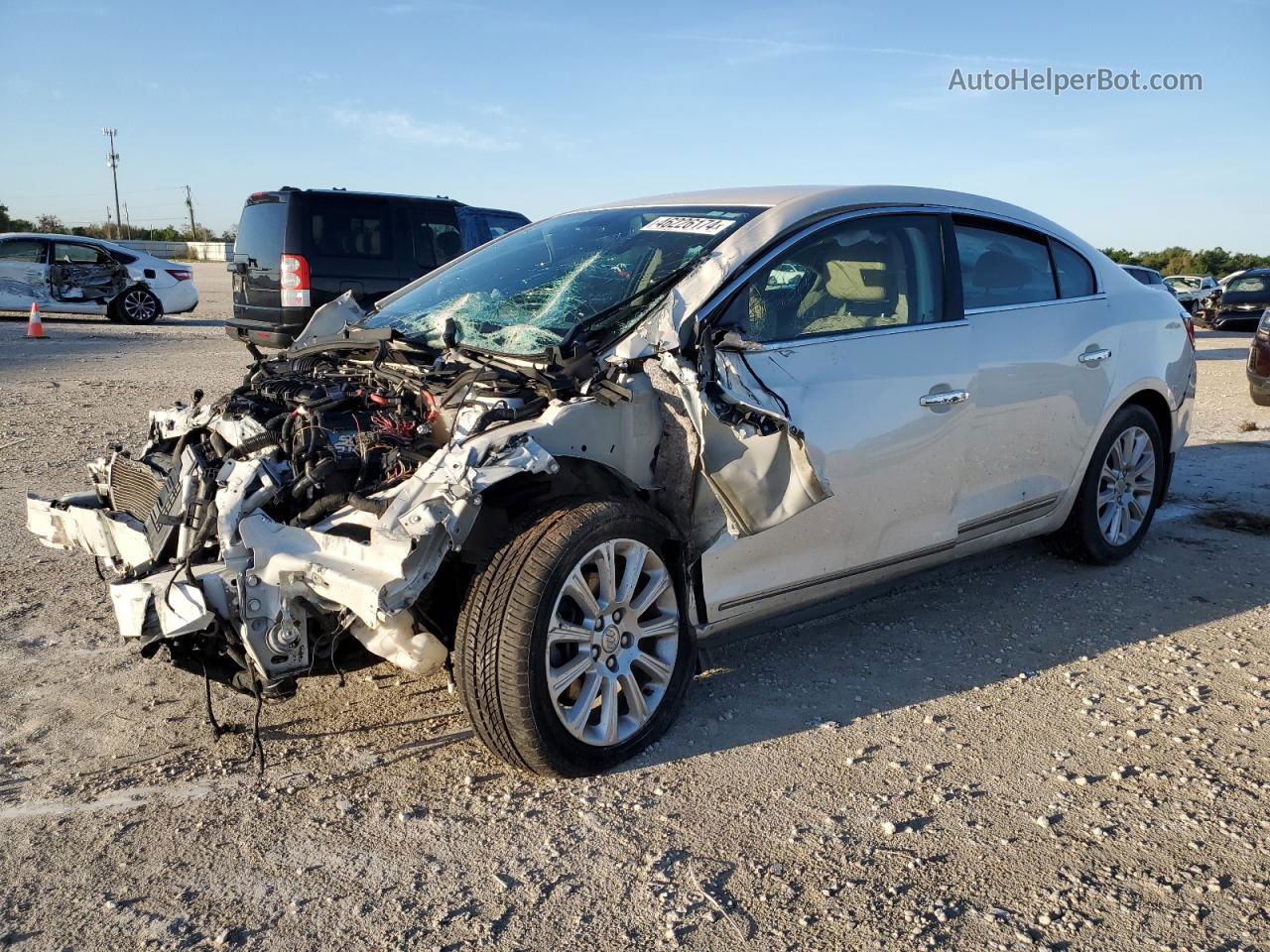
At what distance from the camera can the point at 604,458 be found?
347 cm

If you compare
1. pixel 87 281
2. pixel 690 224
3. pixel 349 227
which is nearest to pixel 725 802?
pixel 690 224

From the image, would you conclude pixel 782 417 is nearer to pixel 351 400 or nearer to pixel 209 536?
pixel 351 400

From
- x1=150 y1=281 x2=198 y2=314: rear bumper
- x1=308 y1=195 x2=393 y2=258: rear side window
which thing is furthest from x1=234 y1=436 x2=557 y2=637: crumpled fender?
x1=150 y1=281 x2=198 y2=314: rear bumper

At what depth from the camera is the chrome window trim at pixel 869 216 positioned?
371 cm

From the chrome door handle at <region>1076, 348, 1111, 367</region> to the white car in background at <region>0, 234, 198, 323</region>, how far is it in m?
16.5

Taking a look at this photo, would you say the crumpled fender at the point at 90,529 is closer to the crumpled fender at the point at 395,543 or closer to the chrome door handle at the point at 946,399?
the crumpled fender at the point at 395,543

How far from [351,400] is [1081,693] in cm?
287

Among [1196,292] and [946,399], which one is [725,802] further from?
[1196,292]

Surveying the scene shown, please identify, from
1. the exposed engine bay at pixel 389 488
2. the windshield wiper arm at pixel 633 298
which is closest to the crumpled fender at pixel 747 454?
the exposed engine bay at pixel 389 488

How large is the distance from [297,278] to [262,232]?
79 cm

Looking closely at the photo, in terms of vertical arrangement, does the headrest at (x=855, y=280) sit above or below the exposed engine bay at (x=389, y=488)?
above

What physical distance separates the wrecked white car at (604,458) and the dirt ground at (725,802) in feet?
1.08

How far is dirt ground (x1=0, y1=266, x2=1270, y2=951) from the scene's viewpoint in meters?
2.63

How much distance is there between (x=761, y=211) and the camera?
404 centimetres
